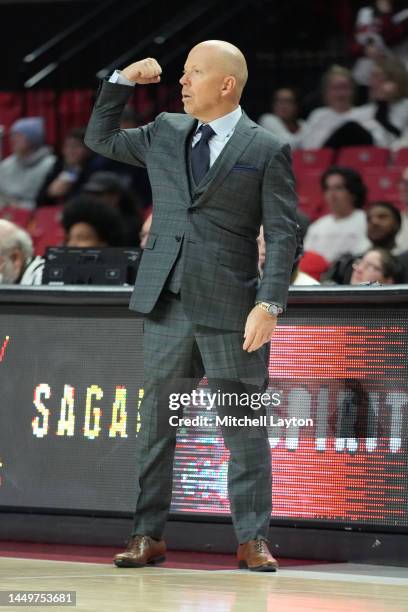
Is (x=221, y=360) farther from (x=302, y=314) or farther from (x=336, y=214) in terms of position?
(x=336, y=214)

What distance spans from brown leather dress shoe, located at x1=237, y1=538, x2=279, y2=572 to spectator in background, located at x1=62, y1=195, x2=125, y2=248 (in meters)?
3.72

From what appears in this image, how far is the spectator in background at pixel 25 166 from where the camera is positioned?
1346 centimetres

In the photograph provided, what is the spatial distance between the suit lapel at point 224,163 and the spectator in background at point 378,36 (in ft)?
27.1

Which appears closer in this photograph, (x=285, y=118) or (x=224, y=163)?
(x=224, y=163)

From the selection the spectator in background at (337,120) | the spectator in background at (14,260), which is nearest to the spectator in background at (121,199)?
the spectator in background at (14,260)

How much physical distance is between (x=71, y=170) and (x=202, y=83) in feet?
26.7

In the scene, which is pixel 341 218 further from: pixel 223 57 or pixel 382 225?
pixel 223 57

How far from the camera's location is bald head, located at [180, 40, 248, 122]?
16.1 feet

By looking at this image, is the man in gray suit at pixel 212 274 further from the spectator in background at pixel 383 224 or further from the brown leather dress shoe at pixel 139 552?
the spectator in background at pixel 383 224

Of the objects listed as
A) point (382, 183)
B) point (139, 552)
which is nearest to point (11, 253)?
point (139, 552)

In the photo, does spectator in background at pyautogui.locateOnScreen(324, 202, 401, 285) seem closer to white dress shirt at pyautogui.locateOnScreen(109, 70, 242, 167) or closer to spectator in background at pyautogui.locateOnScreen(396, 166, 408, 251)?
spectator in background at pyautogui.locateOnScreen(396, 166, 408, 251)

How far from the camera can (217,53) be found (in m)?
4.91

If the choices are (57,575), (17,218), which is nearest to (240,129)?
(57,575)

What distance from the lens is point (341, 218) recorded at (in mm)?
Answer: 10469
